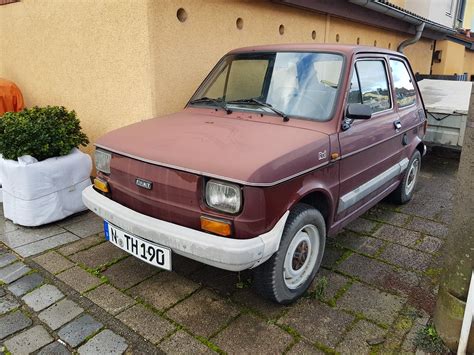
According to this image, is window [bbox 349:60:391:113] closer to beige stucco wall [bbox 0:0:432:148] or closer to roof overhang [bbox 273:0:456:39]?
beige stucco wall [bbox 0:0:432:148]

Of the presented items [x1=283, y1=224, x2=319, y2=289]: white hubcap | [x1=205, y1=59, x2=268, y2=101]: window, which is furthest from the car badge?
[x1=205, y1=59, x2=268, y2=101]: window

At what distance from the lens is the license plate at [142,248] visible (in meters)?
2.51

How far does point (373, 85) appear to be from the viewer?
3.64 meters

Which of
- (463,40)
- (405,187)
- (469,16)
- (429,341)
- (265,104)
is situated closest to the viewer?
(429,341)

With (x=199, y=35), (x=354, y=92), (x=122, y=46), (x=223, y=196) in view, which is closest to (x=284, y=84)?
(x=354, y=92)

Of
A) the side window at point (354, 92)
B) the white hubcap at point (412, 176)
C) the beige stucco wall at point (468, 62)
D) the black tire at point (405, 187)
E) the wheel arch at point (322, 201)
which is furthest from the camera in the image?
the beige stucco wall at point (468, 62)

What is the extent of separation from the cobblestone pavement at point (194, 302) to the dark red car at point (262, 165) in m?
0.29

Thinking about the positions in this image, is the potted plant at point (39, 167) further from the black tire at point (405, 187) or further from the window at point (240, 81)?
the black tire at point (405, 187)

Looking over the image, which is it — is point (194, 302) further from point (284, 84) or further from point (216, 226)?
point (284, 84)

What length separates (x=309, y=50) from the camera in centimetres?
336

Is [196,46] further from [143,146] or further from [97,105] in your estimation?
[143,146]

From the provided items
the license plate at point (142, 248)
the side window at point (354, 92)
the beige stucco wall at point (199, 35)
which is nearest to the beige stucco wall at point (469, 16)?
the beige stucco wall at point (199, 35)

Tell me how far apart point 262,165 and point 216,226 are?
0.46 m

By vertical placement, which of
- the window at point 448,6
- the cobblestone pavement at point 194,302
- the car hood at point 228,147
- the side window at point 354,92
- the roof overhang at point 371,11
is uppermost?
the window at point 448,6
